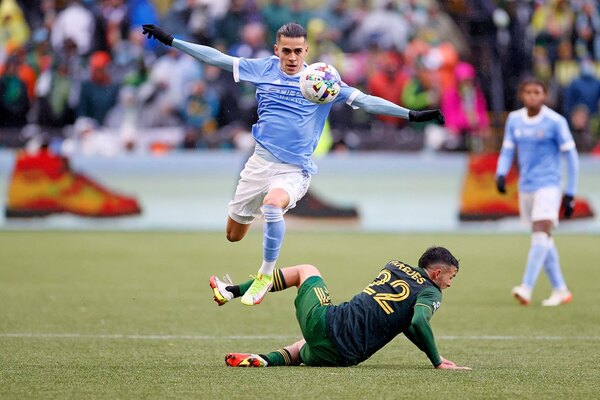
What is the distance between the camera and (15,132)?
21.5 meters

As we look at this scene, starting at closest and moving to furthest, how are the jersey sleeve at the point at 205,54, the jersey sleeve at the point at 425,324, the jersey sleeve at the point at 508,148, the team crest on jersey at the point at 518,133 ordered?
the jersey sleeve at the point at 425,324 → the jersey sleeve at the point at 205,54 → the team crest on jersey at the point at 518,133 → the jersey sleeve at the point at 508,148

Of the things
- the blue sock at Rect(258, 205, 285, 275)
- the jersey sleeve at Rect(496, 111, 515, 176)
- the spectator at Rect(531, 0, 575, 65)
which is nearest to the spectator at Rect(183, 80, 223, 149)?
the spectator at Rect(531, 0, 575, 65)

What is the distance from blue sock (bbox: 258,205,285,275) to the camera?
9836mm

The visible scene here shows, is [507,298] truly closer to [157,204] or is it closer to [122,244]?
[122,244]

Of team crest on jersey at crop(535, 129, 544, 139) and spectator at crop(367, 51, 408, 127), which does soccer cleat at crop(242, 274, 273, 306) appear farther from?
spectator at crop(367, 51, 408, 127)

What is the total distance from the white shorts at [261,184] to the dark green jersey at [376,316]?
5.40 feet

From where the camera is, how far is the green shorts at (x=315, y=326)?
340 inches

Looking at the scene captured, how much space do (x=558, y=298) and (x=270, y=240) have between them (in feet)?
15.0

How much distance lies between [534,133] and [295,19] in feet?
35.7

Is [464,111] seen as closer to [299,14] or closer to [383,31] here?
[383,31]

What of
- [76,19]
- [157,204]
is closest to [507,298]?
[157,204]

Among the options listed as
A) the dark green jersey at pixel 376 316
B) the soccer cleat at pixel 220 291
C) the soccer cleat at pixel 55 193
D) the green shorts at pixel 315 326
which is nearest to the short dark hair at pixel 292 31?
the soccer cleat at pixel 220 291

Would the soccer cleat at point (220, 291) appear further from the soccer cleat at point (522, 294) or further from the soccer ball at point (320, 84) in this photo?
the soccer cleat at point (522, 294)

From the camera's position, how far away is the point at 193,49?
996 centimetres
